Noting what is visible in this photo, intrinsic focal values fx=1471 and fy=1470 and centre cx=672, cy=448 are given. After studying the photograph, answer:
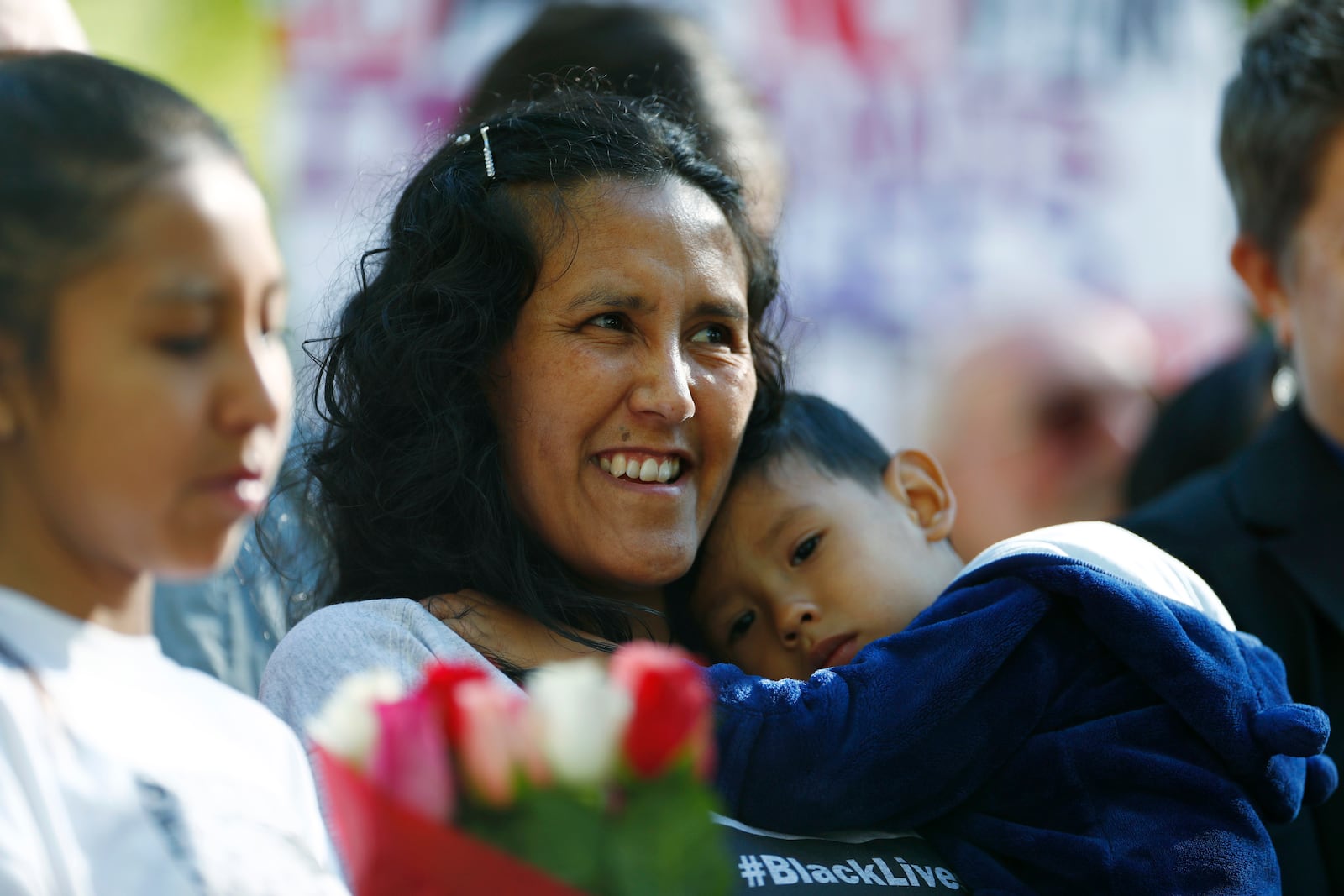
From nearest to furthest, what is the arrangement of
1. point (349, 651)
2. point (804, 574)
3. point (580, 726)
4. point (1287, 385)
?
point (580, 726) → point (349, 651) → point (804, 574) → point (1287, 385)

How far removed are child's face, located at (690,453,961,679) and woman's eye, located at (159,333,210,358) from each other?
1.11 m

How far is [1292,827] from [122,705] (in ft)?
5.36

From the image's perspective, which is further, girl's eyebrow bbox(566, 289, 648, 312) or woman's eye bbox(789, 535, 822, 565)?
woman's eye bbox(789, 535, 822, 565)

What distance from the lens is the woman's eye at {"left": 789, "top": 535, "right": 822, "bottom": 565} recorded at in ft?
6.91

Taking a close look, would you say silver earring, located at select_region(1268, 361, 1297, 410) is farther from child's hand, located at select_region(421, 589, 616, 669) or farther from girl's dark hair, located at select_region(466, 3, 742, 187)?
child's hand, located at select_region(421, 589, 616, 669)

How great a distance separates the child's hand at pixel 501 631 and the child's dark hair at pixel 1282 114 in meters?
1.55

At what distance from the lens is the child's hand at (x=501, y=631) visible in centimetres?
175

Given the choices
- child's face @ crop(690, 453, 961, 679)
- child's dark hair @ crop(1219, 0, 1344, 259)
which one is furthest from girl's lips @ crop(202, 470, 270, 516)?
child's dark hair @ crop(1219, 0, 1344, 259)

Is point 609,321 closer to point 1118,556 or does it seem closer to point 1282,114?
point 1118,556

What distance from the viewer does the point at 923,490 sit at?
2.33 meters

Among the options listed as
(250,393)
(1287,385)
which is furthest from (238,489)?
(1287,385)

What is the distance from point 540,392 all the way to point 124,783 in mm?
854

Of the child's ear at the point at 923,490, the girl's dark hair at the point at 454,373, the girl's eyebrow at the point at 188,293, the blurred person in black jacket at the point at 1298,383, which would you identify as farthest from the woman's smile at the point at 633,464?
the blurred person in black jacket at the point at 1298,383

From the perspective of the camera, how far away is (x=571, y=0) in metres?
3.92
